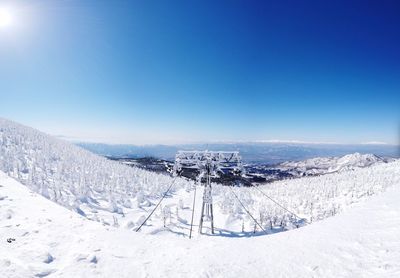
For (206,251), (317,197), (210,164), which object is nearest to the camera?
(206,251)

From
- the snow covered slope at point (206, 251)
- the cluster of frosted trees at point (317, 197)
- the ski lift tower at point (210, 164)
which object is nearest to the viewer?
the snow covered slope at point (206, 251)

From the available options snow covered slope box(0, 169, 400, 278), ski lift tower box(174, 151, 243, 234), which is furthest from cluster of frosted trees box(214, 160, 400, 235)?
snow covered slope box(0, 169, 400, 278)

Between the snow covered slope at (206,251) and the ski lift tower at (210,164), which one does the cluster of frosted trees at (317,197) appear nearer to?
the ski lift tower at (210,164)

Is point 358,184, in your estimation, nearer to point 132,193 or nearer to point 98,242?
point 132,193

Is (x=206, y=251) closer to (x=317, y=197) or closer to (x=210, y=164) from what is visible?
(x=210, y=164)

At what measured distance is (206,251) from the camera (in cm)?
734

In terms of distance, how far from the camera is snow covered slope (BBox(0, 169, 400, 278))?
5973 mm

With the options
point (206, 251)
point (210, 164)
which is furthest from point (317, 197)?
point (206, 251)

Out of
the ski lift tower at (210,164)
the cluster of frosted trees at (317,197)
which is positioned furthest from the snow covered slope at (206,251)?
the cluster of frosted trees at (317,197)

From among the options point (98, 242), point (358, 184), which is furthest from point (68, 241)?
point (358, 184)

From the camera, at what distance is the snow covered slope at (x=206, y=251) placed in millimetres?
5973

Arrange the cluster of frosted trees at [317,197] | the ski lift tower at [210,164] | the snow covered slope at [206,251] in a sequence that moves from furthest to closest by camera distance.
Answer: the cluster of frosted trees at [317,197] → the ski lift tower at [210,164] → the snow covered slope at [206,251]

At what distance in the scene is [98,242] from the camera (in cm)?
762

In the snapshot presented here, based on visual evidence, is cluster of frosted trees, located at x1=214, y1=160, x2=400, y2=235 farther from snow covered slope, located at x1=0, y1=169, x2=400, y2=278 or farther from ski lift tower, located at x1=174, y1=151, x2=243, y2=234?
snow covered slope, located at x1=0, y1=169, x2=400, y2=278
